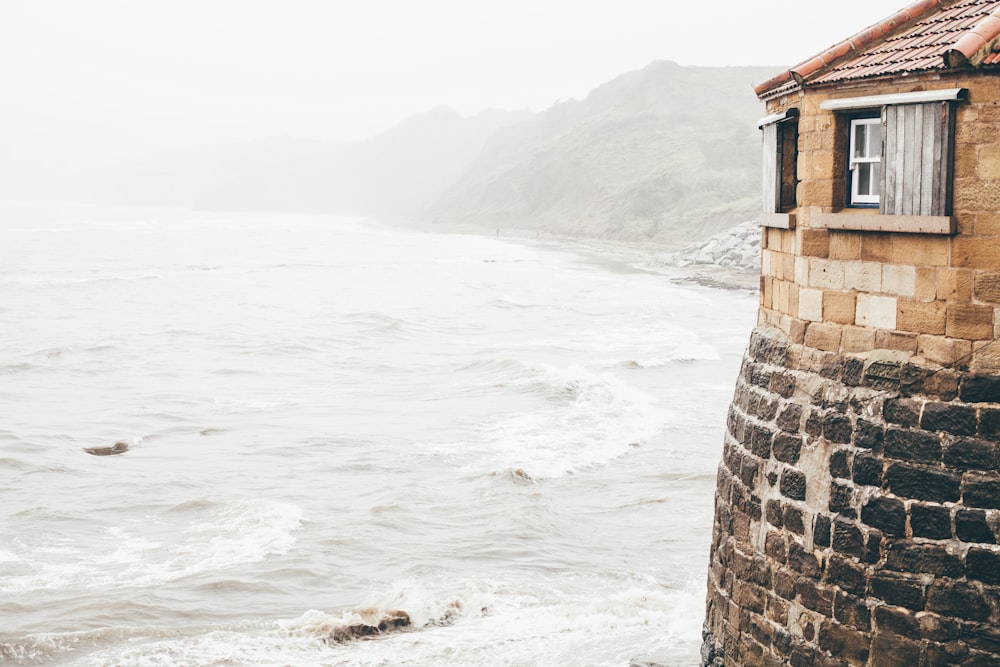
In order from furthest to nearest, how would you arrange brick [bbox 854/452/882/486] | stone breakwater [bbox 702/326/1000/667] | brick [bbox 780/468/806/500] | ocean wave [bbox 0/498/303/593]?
ocean wave [bbox 0/498/303/593], brick [bbox 780/468/806/500], brick [bbox 854/452/882/486], stone breakwater [bbox 702/326/1000/667]

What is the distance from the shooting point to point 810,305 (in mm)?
7312

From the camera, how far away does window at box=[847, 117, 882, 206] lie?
276 inches

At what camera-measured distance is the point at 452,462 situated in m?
21.7

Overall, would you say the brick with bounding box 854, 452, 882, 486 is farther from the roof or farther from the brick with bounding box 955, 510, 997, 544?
Answer: the roof

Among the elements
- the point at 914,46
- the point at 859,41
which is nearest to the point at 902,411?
the point at 914,46

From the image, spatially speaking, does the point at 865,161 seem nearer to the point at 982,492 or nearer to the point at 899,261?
the point at 899,261

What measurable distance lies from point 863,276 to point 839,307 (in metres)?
0.28

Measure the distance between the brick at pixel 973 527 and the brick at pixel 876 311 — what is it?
4.03 feet

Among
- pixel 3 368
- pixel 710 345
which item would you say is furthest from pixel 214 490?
pixel 710 345

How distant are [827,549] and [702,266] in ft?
203

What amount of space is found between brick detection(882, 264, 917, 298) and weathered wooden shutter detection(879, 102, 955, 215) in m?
0.35

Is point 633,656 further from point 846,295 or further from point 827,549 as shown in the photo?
point 846,295

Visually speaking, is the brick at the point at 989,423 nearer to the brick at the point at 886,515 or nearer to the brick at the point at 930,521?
the brick at the point at 930,521

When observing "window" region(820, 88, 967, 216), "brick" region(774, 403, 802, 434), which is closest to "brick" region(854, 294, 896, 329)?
"window" region(820, 88, 967, 216)
